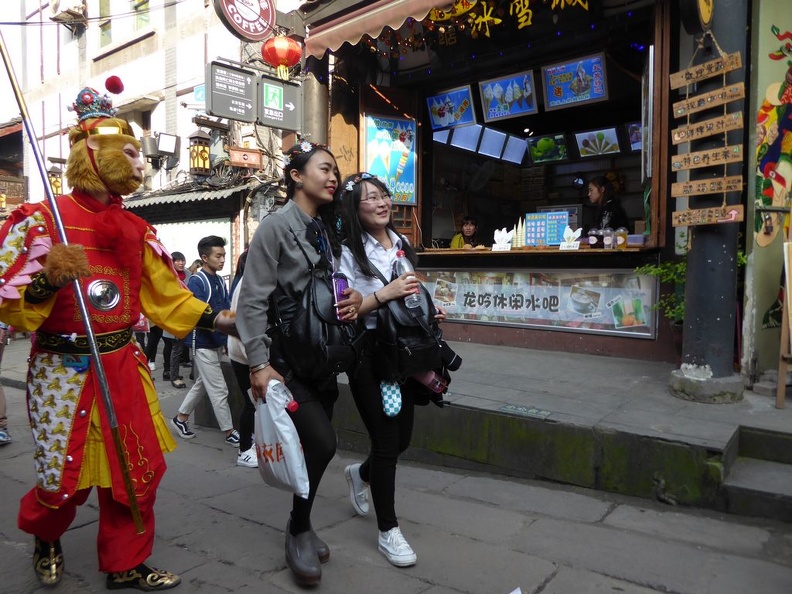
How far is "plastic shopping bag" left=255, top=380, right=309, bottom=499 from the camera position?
244 centimetres

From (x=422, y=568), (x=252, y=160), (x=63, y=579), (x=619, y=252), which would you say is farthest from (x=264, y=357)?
(x=252, y=160)

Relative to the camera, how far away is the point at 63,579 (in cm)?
275

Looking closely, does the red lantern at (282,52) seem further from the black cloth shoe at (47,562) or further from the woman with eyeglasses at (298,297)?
the black cloth shoe at (47,562)

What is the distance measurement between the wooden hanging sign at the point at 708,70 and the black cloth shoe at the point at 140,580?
182 inches

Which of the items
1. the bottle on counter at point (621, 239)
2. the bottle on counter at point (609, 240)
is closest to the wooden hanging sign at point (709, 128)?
the bottle on counter at point (621, 239)

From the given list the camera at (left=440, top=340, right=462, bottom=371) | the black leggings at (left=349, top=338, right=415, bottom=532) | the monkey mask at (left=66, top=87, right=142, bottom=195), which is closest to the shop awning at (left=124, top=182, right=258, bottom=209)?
the monkey mask at (left=66, top=87, right=142, bottom=195)

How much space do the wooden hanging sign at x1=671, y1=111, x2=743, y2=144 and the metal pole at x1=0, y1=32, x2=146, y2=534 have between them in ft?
13.5

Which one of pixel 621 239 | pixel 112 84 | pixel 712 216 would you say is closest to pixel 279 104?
pixel 621 239

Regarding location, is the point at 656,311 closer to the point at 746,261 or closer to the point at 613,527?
the point at 746,261

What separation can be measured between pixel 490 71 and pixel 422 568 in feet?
21.2

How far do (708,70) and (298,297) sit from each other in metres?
3.58

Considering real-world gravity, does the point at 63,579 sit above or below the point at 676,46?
below

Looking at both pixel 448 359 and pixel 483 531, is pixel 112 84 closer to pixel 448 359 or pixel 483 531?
pixel 448 359

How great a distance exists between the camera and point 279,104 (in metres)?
8.74
